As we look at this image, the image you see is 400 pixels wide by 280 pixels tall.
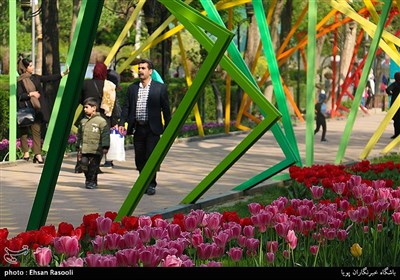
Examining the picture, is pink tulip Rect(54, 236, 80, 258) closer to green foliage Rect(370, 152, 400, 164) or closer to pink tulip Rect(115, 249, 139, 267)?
pink tulip Rect(115, 249, 139, 267)

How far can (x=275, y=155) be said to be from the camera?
73.8 feet

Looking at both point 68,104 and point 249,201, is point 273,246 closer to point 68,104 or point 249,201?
point 68,104

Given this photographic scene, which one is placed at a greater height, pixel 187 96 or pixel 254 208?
pixel 187 96

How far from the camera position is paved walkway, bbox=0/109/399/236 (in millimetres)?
13241

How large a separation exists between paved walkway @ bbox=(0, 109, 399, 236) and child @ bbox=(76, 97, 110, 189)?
0.22 meters

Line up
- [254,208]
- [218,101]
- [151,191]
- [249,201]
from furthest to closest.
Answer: [218,101] < [151,191] < [249,201] < [254,208]

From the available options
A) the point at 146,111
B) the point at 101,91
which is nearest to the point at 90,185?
the point at 146,111

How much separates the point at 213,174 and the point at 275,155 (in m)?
10.1

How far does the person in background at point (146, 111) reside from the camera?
15.0 metres

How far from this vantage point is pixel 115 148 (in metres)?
18.8

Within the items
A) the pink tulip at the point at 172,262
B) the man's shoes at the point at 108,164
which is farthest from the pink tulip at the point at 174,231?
the man's shoes at the point at 108,164

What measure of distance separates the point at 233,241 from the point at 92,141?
8011 millimetres
